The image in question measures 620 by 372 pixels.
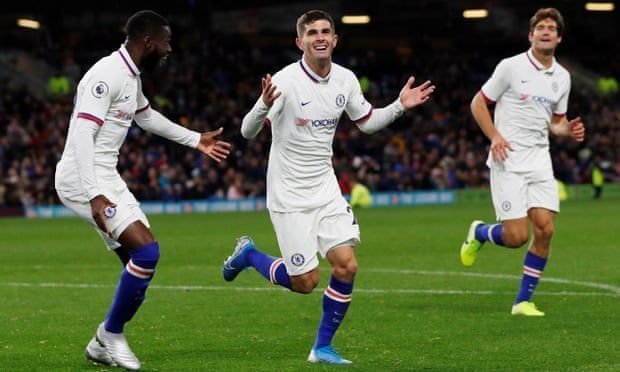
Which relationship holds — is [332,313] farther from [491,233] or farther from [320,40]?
[491,233]

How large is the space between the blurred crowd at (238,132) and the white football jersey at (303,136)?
2465cm

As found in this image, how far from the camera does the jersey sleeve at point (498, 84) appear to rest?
1157 centimetres

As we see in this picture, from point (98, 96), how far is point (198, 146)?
3.32ft

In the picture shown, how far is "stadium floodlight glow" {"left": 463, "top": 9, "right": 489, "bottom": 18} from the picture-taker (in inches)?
1877

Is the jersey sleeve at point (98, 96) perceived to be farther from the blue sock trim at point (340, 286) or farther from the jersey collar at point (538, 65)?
the jersey collar at point (538, 65)

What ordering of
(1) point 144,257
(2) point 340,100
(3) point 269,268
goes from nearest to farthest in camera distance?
(1) point 144,257, (2) point 340,100, (3) point 269,268

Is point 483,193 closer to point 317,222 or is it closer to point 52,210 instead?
point 52,210

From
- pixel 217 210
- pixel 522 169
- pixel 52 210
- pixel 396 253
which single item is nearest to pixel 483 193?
pixel 217 210

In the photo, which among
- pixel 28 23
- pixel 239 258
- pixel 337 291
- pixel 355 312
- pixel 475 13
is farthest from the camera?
pixel 475 13

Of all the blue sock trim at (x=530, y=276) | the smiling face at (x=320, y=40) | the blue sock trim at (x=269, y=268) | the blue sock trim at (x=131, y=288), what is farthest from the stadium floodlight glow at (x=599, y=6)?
the blue sock trim at (x=131, y=288)

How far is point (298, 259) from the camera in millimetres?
8695

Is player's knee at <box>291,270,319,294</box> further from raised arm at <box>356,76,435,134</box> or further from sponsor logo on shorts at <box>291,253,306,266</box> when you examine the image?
raised arm at <box>356,76,435,134</box>

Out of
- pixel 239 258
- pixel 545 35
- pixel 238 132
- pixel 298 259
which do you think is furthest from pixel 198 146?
pixel 238 132

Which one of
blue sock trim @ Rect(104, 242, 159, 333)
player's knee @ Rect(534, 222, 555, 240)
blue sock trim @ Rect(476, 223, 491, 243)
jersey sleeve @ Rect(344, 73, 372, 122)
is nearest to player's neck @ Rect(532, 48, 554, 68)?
player's knee @ Rect(534, 222, 555, 240)
